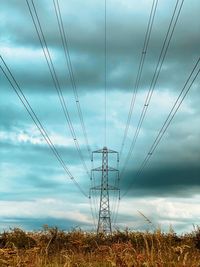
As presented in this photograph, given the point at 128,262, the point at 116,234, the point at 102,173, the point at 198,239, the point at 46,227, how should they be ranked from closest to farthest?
the point at 128,262 < the point at 198,239 < the point at 46,227 < the point at 116,234 < the point at 102,173

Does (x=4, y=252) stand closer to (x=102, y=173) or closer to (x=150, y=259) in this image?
(x=150, y=259)

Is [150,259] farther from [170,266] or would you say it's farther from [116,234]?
[116,234]

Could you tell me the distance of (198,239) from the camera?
88.1 feet

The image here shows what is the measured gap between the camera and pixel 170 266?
32.3 feet

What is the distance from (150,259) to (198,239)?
17.5 metres

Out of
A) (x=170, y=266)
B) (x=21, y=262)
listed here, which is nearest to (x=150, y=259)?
(x=170, y=266)

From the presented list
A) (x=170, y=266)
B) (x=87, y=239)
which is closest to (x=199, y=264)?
(x=170, y=266)

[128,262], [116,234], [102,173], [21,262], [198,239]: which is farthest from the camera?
[102,173]

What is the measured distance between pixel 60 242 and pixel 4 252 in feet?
58.6

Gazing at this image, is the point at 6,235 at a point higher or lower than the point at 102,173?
lower

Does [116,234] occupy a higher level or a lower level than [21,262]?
higher

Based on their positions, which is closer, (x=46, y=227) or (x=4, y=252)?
(x=4, y=252)

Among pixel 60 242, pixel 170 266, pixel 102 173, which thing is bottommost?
pixel 170 266

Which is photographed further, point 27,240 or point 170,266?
point 27,240
